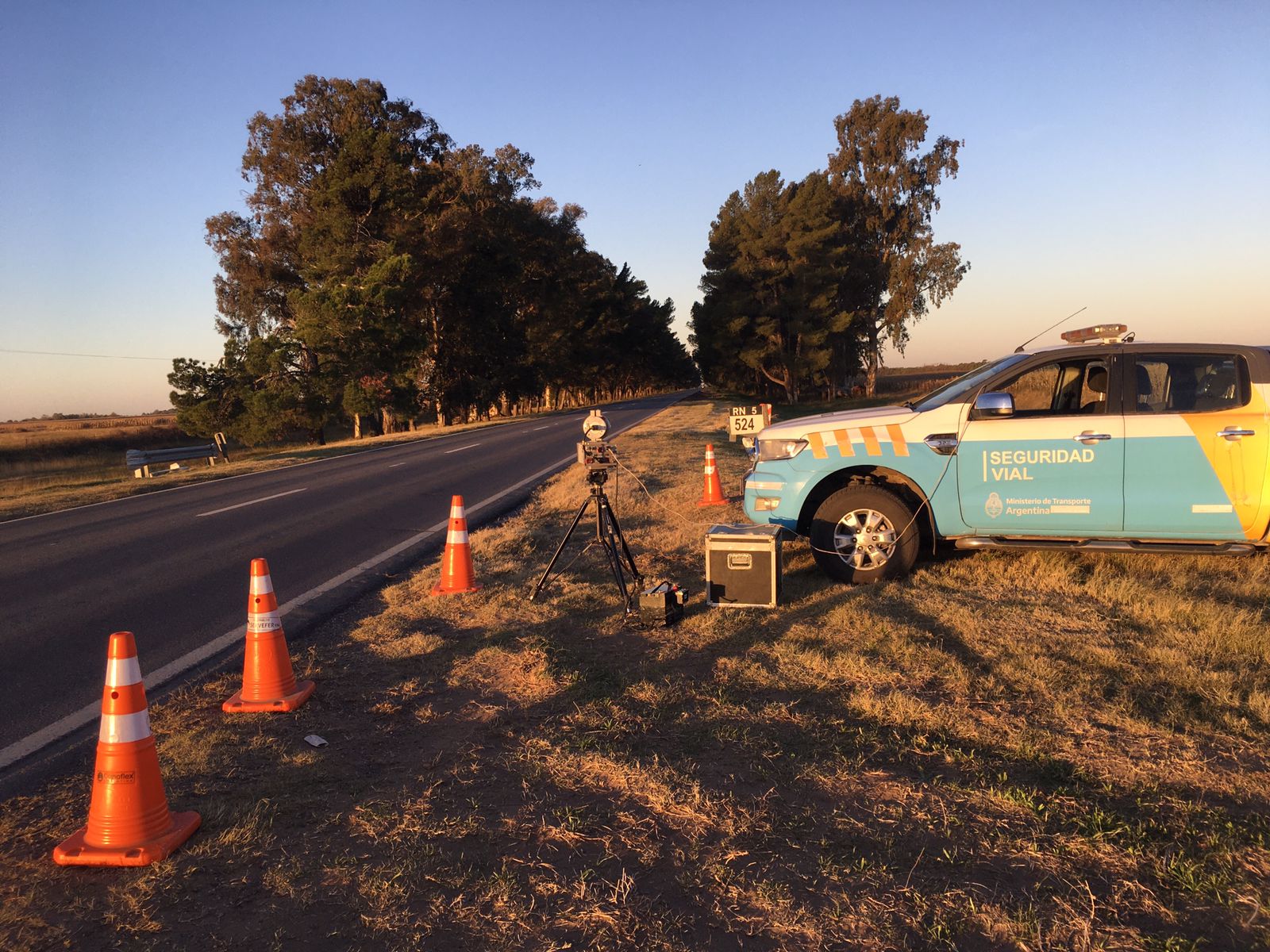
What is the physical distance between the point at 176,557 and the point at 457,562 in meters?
4.05

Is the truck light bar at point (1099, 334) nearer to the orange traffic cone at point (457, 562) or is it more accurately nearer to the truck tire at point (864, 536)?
the truck tire at point (864, 536)

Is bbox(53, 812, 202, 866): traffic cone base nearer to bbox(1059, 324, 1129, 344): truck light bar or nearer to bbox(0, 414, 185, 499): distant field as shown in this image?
bbox(1059, 324, 1129, 344): truck light bar

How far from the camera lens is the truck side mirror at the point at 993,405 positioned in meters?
5.95

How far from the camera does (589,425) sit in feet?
19.6

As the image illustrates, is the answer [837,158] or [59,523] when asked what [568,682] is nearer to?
[59,523]

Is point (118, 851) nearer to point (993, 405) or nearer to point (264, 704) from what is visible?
point (264, 704)

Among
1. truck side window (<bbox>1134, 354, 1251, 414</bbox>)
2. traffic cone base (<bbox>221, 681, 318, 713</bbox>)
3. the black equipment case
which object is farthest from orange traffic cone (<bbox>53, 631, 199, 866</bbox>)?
truck side window (<bbox>1134, 354, 1251, 414</bbox>)

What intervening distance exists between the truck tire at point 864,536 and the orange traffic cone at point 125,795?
4.64 meters

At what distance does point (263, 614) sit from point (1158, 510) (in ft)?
19.5

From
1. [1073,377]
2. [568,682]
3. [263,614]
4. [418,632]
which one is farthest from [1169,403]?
[263,614]

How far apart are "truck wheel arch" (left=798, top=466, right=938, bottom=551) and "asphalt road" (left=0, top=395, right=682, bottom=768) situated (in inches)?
170

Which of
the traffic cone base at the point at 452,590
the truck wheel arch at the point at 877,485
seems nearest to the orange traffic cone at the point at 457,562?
the traffic cone base at the point at 452,590

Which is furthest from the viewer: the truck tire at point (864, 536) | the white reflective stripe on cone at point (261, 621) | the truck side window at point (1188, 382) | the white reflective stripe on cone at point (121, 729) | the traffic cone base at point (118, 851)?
the truck tire at point (864, 536)

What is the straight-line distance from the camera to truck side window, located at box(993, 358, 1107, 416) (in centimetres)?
609
